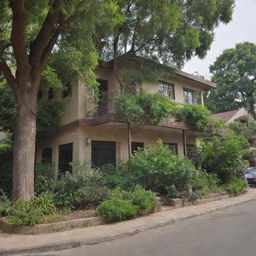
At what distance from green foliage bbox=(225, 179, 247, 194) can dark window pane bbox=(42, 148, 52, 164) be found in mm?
9523

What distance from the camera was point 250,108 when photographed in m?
35.0

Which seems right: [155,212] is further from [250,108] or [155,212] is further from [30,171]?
[250,108]

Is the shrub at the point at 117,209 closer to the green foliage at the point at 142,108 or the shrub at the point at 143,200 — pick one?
the shrub at the point at 143,200

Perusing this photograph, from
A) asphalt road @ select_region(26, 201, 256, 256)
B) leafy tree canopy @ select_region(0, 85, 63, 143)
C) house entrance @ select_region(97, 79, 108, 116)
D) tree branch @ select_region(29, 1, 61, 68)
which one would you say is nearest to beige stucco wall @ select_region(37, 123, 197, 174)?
house entrance @ select_region(97, 79, 108, 116)

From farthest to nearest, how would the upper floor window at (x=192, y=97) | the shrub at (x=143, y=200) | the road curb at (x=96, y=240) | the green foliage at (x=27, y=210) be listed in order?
the upper floor window at (x=192, y=97), the shrub at (x=143, y=200), the green foliage at (x=27, y=210), the road curb at (x=96, y=240)

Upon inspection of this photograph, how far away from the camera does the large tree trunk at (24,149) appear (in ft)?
25.8

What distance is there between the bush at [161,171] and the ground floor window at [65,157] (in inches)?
155

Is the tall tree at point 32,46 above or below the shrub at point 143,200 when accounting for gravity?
above

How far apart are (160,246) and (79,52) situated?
786cm

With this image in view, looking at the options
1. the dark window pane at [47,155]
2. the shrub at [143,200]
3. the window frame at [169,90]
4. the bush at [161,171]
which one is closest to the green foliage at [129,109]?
the bush at [161,171]

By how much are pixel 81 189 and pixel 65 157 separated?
18.1 feet

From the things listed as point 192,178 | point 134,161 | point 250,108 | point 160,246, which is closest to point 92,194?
point 134,161

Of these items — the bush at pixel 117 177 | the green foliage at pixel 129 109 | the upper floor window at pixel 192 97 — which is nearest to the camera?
the bush at pixel 117 177

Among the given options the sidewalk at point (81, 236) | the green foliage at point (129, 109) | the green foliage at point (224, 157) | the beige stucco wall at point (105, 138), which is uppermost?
the green foliage at point (129, 109)
